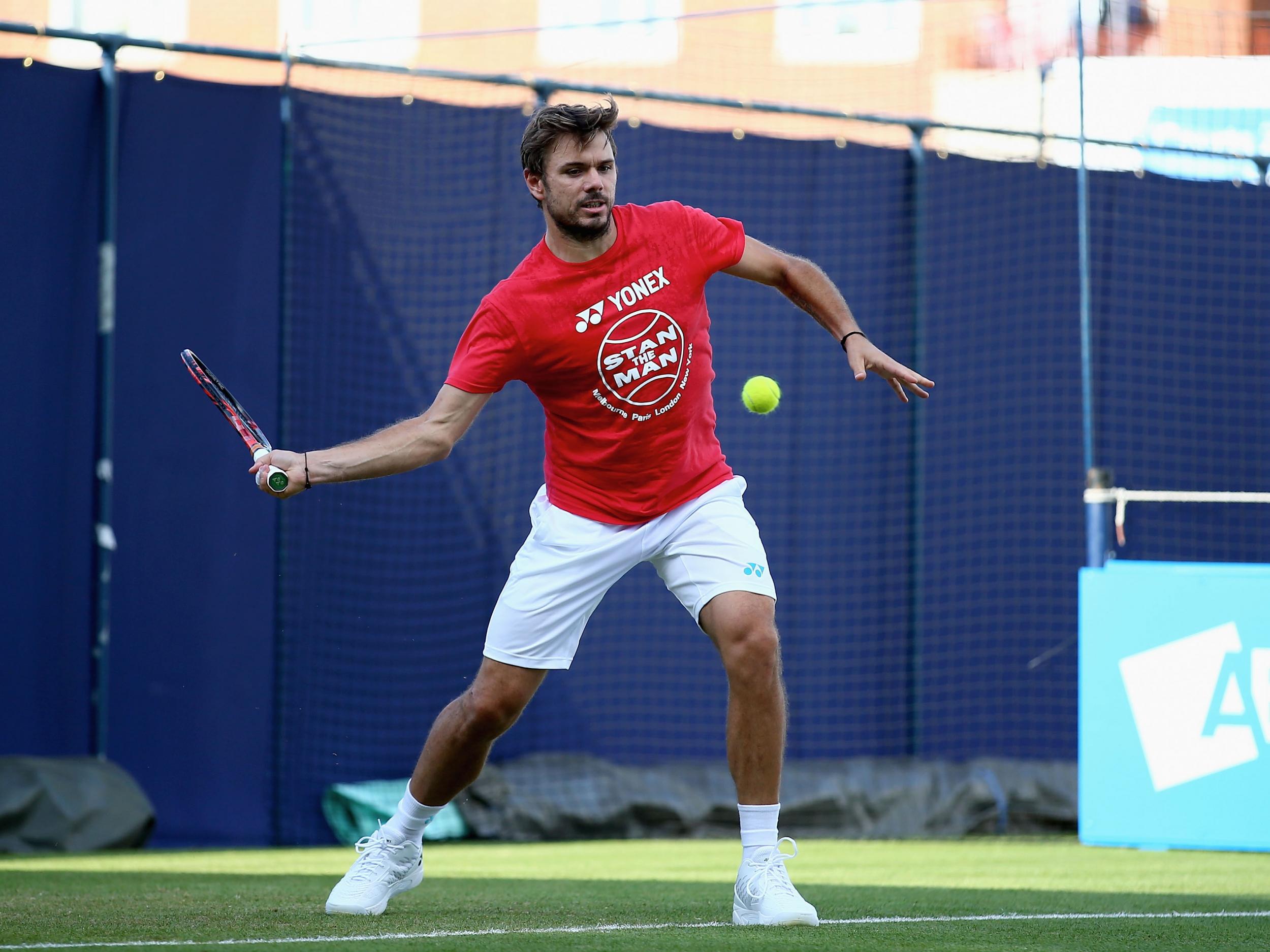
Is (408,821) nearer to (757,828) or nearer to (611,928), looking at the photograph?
(611,928)

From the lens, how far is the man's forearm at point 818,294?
14.2 ft

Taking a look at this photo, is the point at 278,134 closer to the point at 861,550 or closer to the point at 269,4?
the point at 861,550

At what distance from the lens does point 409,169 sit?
8352mm

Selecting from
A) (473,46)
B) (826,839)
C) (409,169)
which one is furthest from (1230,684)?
(473,46)

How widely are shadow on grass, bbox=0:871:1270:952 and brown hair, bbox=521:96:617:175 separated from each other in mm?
1916

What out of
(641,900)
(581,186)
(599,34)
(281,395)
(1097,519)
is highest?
(599,34)

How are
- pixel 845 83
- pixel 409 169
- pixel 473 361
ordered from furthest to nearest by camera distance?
pixel 845 83
pixel 409 169
pixel 473 361

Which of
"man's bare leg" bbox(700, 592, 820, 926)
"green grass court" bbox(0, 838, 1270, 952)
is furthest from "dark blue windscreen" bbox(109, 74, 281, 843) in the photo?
"man's bare leg" bbox(700, 592, 820, 926)

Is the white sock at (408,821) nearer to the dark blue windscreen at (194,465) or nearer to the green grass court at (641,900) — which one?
the green grass court at (641,900)

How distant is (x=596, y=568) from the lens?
13.7 ft

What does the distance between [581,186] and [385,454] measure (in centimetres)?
85

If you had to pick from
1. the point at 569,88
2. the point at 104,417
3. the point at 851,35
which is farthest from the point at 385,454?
the point at 851,35

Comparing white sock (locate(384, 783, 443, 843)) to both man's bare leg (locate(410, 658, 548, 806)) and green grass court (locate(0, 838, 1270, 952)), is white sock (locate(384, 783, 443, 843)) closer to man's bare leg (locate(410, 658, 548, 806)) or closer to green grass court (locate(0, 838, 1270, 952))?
man's bare leg (locate(410, 658, 548, 806))

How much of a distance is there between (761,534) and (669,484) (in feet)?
16.1
